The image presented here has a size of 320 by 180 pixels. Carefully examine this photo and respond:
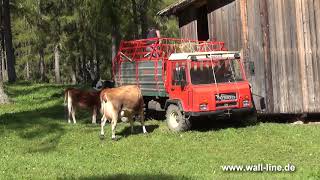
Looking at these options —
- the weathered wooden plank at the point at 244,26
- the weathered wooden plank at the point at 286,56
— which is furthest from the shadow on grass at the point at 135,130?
the weathered wooden plank at the point at 286,56

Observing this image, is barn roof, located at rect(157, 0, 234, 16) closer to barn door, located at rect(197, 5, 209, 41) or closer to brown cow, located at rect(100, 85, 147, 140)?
barn door, located at rect(197, 5, 209, 41)

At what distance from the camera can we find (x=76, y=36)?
54.3 metres

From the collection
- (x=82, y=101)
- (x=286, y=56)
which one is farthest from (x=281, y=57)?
(x=82, y=101)

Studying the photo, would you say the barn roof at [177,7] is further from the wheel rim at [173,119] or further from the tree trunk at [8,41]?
the tree trunk at [8,41]

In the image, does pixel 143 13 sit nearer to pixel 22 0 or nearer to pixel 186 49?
pixel 22 0

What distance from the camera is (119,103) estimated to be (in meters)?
17.2

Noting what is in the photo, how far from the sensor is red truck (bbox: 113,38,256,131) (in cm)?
1738

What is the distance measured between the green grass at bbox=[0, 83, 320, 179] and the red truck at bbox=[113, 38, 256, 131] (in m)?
0.62

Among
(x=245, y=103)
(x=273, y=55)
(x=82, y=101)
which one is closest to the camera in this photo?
(x=245, y=103)

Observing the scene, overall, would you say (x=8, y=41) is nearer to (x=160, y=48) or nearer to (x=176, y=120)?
(x=160, y=48)

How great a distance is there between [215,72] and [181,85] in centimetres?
123

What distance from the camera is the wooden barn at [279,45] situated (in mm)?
18844

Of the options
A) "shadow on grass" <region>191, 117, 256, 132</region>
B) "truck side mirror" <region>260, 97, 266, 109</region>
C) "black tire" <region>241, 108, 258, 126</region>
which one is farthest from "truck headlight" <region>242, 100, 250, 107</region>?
"truck side mirror" <region>260, 97, 266, 109</region>

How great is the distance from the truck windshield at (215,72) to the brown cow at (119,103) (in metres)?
1.90
